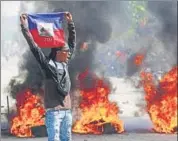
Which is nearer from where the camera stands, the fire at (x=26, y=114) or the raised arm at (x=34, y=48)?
the raised arm at (x=34, y=48)

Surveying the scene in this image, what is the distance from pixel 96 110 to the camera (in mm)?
9039

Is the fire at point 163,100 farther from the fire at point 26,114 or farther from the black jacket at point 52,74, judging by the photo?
the black jacket at point 52,74

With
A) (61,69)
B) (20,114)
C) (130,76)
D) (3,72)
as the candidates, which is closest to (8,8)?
(3,72)

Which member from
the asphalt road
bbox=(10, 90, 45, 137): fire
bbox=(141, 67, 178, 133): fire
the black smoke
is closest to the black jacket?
the asphalt road

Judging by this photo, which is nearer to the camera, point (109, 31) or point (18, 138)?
point (18, 138)

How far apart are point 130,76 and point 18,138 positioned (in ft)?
9.25

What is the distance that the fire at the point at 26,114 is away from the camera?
8586mm

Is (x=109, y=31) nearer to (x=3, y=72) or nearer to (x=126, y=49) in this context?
(x=126, y=49)

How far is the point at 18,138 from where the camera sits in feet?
26.7

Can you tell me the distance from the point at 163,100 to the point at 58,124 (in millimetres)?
6023

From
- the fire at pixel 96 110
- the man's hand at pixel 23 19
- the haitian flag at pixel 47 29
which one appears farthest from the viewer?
the fire at pixel 96 110

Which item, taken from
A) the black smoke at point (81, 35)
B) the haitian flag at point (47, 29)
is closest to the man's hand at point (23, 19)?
the haitian flag at point (47, 29)

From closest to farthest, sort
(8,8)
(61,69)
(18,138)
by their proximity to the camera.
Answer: (61,69)
(18,138)
(8,8)

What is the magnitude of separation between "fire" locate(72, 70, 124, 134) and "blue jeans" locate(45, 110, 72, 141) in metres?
5.00
